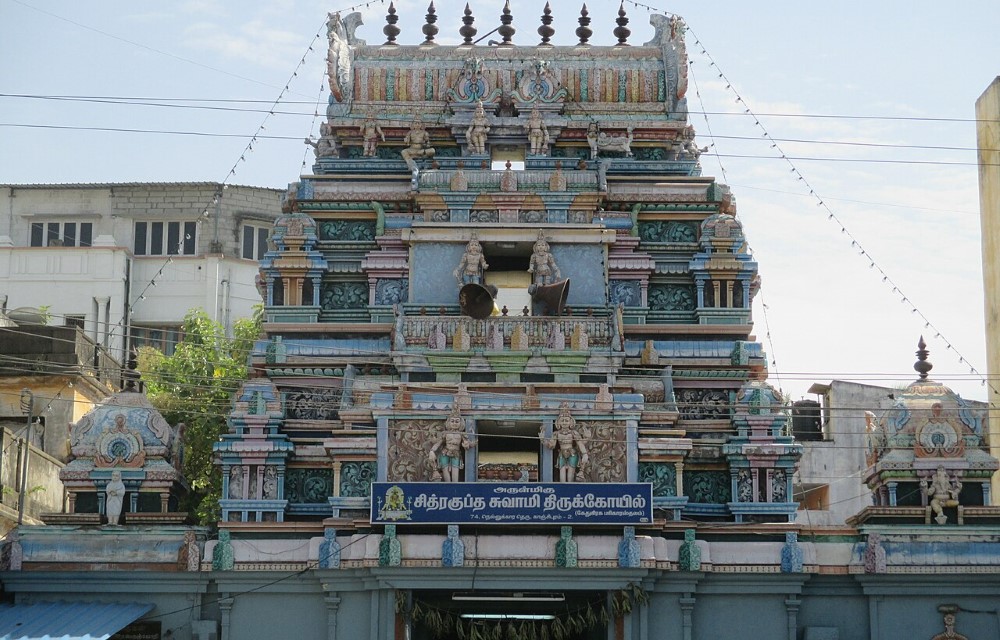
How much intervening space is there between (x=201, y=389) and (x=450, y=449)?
17.2m

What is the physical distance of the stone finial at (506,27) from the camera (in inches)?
1848

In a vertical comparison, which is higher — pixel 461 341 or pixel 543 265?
pixel 543 265

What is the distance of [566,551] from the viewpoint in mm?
36062

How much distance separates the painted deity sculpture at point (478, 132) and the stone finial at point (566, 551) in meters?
11.3

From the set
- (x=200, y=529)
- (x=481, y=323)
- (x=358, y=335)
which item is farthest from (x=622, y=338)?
→ (x=200, y=529)

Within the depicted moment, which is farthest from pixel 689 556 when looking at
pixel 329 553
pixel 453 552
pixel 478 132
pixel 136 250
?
pixel 136 250

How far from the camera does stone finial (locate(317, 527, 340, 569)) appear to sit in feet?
120

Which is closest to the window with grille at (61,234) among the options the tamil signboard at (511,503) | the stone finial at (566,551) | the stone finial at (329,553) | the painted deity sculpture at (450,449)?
the stone finial at (329,553)

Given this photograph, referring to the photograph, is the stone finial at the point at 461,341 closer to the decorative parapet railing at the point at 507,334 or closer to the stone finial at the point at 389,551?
the decorative parapet railing at the point at 507,334

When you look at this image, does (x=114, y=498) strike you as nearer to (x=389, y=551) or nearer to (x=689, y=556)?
(x=389, y=551)

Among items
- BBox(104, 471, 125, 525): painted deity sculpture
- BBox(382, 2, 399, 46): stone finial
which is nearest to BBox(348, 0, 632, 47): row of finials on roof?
BBox(382, 2, 399, 46): stone finial

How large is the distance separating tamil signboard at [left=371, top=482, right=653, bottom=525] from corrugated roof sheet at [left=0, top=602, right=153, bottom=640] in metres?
5.41

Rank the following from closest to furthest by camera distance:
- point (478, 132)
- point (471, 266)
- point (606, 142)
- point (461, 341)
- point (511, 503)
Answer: point (511, 503) → point (461, 341) → point (471, 266) → point (478, 132) → point (606, 142)

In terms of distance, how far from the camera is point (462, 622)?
37.8 m
